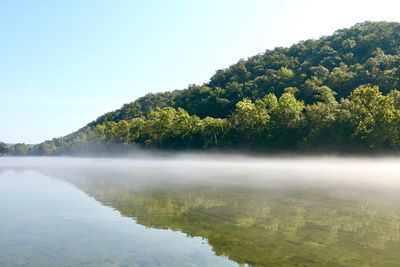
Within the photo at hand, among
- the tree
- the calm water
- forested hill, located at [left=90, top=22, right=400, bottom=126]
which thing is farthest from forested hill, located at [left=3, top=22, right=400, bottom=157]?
the calm water

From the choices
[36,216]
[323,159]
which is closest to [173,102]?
[323,159]

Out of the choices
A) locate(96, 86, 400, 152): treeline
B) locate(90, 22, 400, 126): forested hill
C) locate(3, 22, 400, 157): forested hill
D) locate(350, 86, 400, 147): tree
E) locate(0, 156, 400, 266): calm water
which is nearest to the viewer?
locate(0, 156, 400, 266): calm water

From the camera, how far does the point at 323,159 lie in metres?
67.2

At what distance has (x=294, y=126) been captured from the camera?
74.6m

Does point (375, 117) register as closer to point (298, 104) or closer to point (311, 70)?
point (298, 104)

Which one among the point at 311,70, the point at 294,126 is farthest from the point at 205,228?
the point at 311,70

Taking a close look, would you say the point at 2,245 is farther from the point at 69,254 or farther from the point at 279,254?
the point at 279,254

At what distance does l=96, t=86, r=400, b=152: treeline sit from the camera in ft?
193

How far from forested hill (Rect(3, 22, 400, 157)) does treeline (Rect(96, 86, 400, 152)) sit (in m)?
0.16

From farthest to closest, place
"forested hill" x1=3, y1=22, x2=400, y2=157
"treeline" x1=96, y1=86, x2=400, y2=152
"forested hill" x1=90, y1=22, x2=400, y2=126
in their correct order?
"forested hill" x1=90, y1=22, x2=400, y2=126
"forested hill" x1=3, y1=22, x2=400, y2=157
"treeline" x1=96, y1=86, x2=400, y2=152

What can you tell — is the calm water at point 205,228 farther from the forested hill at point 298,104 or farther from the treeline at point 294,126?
the forested hill at point 298,104

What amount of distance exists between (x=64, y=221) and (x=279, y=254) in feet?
36.4

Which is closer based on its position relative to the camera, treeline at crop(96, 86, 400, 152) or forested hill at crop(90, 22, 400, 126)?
treeline at crop(96, 86, 400, 152)

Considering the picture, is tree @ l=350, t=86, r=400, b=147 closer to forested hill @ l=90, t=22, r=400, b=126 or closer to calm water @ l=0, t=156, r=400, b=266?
forested hill @ l=90, t=22, r=400, b=126
